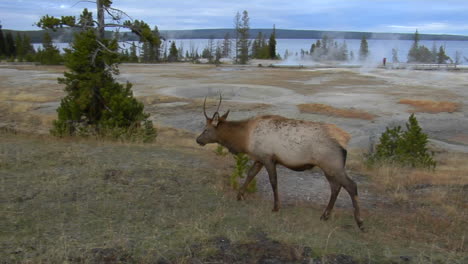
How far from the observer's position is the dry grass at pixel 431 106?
1266 inches

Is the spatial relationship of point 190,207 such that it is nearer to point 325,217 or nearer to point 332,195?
point 325,217

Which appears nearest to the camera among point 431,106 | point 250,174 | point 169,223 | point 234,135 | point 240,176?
point 169,223

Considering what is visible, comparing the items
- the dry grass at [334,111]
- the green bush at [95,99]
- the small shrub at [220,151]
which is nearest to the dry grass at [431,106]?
the dry grass at [334,111]

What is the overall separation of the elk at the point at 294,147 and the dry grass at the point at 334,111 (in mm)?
22307

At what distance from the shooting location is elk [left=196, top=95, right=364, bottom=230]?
7223 millimetres

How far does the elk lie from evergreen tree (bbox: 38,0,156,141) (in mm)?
6565

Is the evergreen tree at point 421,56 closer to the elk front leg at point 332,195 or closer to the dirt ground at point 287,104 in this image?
the dirt ground at point 287,104

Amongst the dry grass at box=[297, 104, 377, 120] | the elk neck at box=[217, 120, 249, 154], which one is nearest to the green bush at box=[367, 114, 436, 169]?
the elk neck at box=[217, 120, 249, 154]

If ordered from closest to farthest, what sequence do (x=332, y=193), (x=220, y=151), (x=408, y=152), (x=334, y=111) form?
(x=332, y=193), (x=220, y=151), (x=408, y=152), (x=334, y=111)

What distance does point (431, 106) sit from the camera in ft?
110

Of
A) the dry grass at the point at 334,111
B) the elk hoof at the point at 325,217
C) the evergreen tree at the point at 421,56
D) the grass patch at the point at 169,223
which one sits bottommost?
the dry grass at the point at 334,111

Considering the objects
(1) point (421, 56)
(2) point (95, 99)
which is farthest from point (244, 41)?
(2) point (95, 99)

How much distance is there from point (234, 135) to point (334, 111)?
76.9 ft

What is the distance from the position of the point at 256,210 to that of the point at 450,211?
12.4 ft
